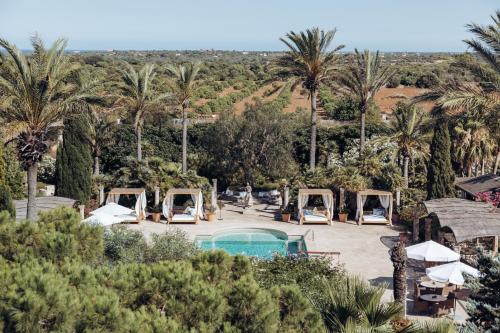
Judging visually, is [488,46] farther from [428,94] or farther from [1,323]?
[1,323]

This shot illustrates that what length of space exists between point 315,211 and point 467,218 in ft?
26.8

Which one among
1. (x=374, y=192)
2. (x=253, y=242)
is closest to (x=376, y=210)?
(x=374, y=192)

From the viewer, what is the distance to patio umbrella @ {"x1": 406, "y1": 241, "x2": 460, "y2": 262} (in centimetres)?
1795

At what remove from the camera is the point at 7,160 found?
25.9 meters

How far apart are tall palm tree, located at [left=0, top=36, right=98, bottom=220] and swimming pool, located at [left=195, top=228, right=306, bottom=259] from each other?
24.2 ft

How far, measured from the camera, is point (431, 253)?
18125mm

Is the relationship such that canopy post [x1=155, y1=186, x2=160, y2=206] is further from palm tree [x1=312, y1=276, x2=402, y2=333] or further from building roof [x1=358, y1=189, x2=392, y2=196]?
palm tree [x1=312, y1=276, x2=402, y2=333]

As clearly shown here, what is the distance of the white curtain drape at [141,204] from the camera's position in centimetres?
2642

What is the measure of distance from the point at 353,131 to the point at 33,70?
19195 millimetres

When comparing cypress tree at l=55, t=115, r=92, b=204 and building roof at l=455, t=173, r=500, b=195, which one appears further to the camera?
cypress tree at l=55, t=115, r=92, b=204

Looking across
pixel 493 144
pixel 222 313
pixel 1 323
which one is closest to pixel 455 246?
pixel 493 144

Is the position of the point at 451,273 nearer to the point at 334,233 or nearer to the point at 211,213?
the point at 334,233

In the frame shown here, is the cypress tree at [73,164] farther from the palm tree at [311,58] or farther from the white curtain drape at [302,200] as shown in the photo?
the palm tree at [311,58]

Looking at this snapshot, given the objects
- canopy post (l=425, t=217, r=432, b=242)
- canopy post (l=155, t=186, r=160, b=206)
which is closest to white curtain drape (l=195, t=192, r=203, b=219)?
canopy post (l=155, t=186, r=160, b=206)
